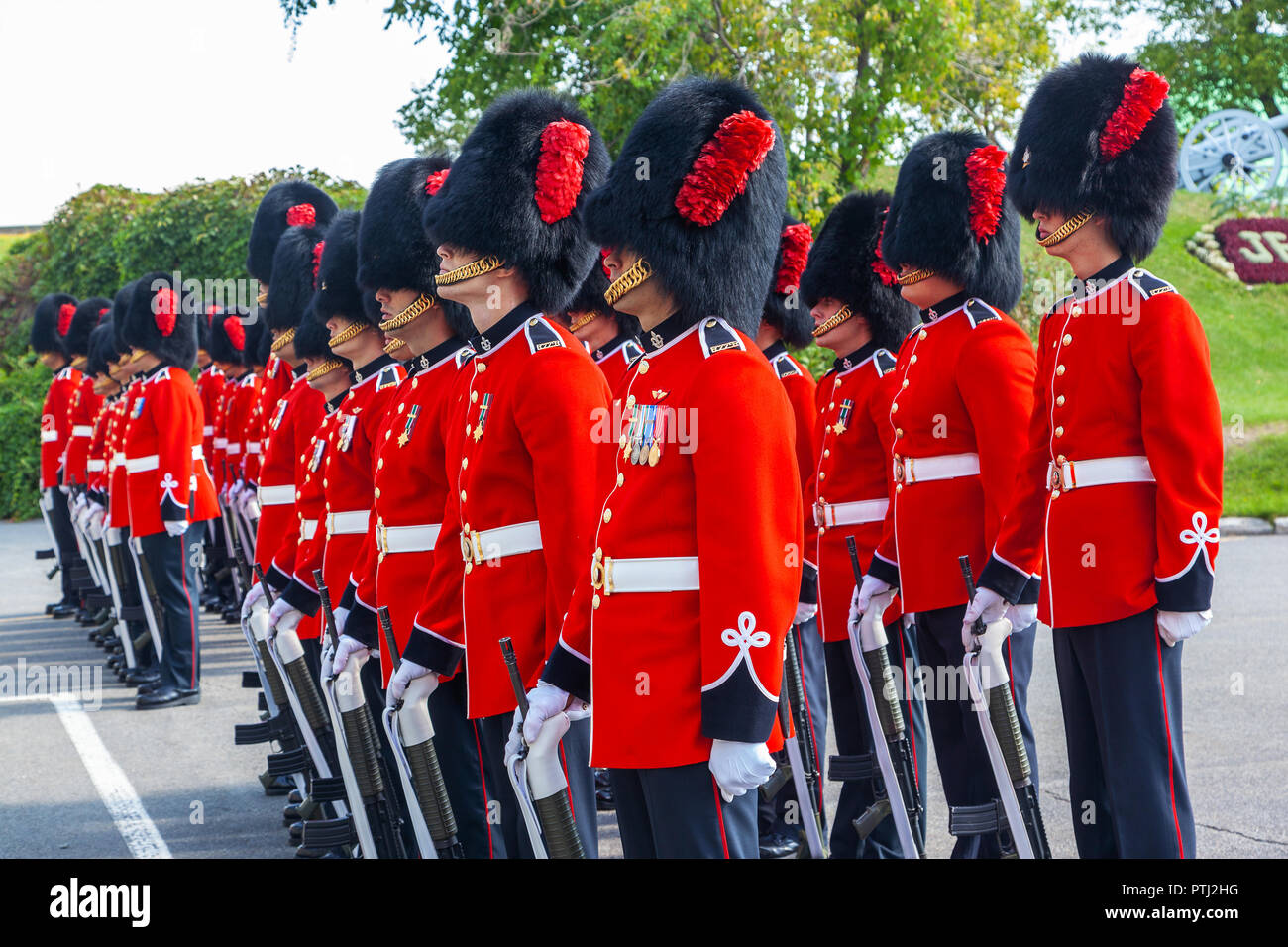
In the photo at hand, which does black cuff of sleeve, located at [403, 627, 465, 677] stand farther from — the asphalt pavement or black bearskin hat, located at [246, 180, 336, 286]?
black bearskin hat, located at [246, 180, 336, 286]

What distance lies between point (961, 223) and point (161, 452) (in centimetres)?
462

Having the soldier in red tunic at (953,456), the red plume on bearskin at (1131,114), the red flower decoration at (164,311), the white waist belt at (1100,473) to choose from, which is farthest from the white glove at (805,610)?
the red flower decoration at (164,311)

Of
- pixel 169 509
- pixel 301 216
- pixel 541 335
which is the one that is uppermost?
pixel 301 216

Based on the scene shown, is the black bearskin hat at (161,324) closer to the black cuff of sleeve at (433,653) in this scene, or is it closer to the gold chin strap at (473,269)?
the gold chin strap at (473,269)

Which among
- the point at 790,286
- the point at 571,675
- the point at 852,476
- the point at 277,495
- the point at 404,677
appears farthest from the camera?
the point at 277,495

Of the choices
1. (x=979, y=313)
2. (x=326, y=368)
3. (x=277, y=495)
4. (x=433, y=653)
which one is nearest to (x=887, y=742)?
(x=979, y=313)

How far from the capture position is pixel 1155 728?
302 centimetres

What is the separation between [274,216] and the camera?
264 inches

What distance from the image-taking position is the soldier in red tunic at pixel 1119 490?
2.99 meters

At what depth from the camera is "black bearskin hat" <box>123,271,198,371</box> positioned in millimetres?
7891

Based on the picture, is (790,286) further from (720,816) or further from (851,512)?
(720,816)

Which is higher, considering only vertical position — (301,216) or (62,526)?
(301,216)

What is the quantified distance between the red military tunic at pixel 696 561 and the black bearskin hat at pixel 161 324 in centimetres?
583

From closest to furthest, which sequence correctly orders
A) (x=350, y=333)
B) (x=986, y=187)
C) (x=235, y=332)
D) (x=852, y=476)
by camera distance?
(x=986, y=187)
(x=852, y=476)
(x=350, y=333)
(x=235, y=332)
